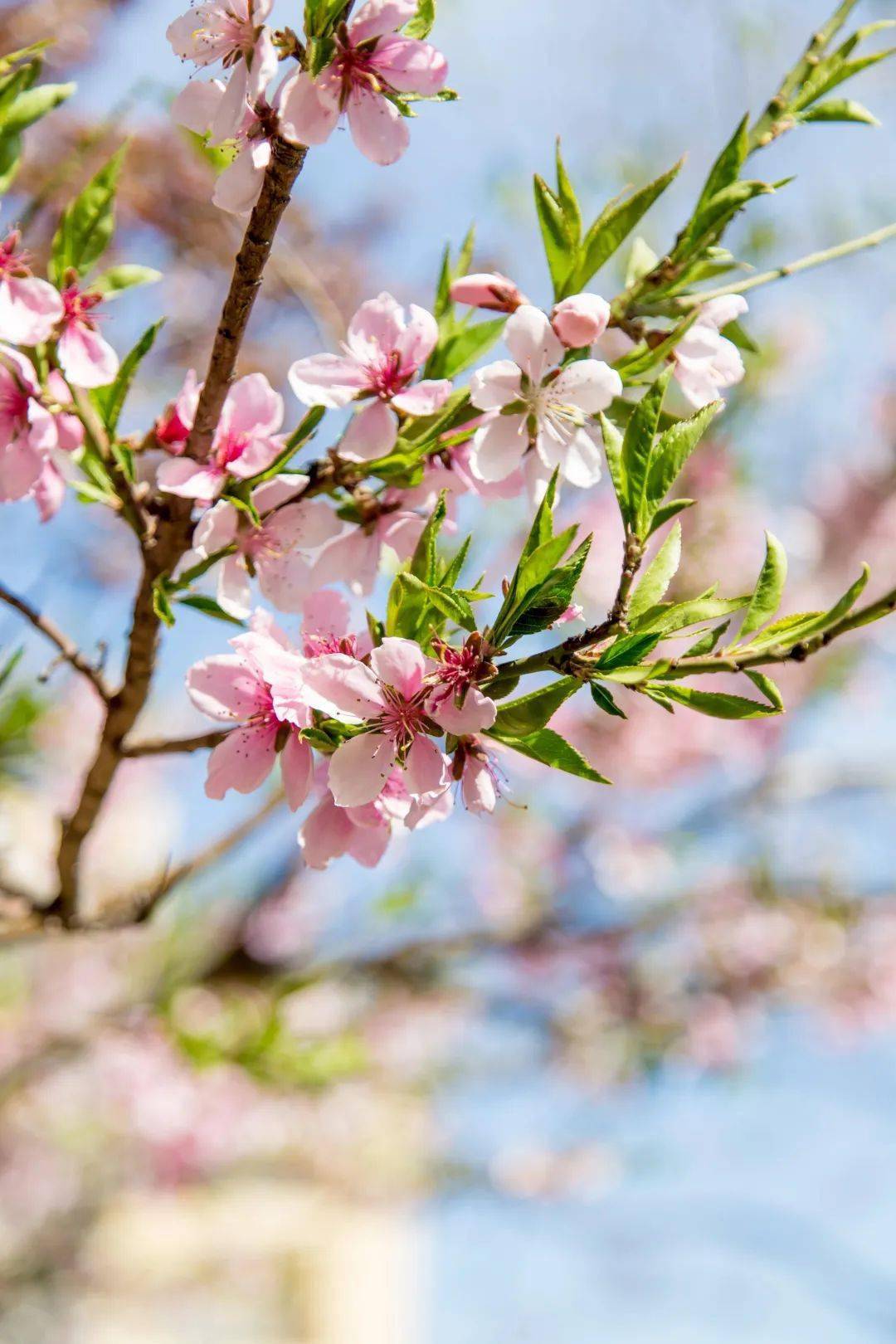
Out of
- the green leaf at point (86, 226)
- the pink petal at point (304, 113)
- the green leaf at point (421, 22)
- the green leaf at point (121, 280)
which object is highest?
the green leaf at point (421, 22)

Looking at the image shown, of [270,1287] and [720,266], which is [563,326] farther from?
[270,1287]

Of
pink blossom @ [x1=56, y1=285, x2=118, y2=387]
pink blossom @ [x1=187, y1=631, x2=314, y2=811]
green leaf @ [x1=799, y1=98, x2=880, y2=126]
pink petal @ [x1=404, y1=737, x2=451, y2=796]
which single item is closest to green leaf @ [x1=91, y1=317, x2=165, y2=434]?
pink blossom @ [x1=56, y1=285, x2=118, y2=387]

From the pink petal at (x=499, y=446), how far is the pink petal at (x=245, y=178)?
7.4 inches

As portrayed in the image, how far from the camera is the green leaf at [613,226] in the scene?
0.63 metres

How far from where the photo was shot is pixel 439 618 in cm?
56

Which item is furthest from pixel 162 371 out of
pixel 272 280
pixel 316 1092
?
pixel 316 1092

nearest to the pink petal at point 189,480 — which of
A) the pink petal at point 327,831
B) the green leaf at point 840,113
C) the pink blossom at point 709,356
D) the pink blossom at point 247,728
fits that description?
the pink blossom at point 247,728

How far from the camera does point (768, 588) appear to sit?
538 millimetres

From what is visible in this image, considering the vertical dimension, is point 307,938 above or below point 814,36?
below

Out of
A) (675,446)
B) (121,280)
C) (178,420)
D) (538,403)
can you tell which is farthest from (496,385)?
(121,280)

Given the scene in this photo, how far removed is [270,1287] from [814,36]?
9.89 metres

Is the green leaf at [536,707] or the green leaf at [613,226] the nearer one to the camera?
the green leaf at [536,707]

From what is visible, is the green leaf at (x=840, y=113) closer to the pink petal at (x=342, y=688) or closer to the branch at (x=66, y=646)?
the pink petal at (x=342, y=688)

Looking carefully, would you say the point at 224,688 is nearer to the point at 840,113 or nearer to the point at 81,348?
the point at 81,348
